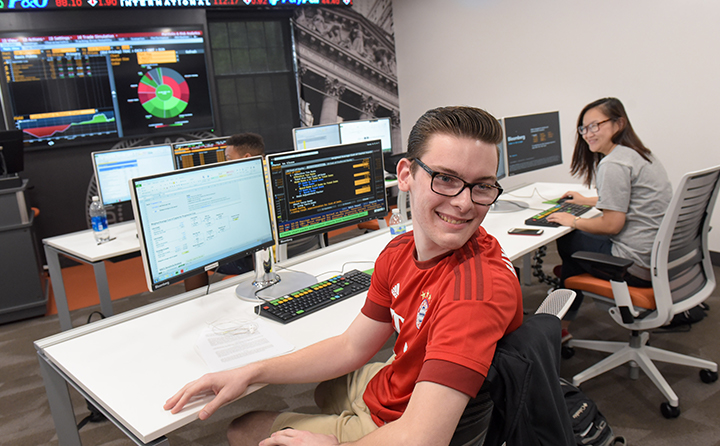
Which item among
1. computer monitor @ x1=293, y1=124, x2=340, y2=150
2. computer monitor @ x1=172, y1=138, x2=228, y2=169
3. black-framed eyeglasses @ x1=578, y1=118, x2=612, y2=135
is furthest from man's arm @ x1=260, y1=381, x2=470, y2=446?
computer monitor @ x1=293, y1=124, x2=340, y2=150

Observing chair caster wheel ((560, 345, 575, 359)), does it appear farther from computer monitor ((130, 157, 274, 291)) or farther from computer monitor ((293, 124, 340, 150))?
computer monitor ((293, 124, 340, 150))

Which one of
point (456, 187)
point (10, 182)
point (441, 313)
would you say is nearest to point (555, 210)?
point (456, 187)

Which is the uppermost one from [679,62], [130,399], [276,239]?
[679,62]

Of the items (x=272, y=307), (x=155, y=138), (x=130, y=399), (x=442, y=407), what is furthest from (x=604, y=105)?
(x=155, y=138)

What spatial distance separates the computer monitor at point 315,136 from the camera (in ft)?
13.4

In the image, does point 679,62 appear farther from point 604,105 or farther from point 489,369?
point 489,369

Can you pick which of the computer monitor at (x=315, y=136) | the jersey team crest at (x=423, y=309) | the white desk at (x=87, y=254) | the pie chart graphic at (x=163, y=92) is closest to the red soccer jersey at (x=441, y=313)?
the jersey team crest at (x=423, y=309)

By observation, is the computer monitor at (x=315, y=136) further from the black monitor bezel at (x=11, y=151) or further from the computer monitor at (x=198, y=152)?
the black monitor bezel at (x=11, y=151)

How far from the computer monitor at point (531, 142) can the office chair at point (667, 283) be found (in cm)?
102

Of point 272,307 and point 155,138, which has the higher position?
point 155,138

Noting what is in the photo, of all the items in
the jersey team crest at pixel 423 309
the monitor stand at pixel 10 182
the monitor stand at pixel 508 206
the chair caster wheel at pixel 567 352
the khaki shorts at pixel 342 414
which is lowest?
the chair caster wheel at pixel 567 352

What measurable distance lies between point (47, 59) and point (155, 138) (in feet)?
3.76

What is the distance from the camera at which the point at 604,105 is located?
241 cm

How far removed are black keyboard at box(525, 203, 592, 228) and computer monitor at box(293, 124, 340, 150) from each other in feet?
6.19
